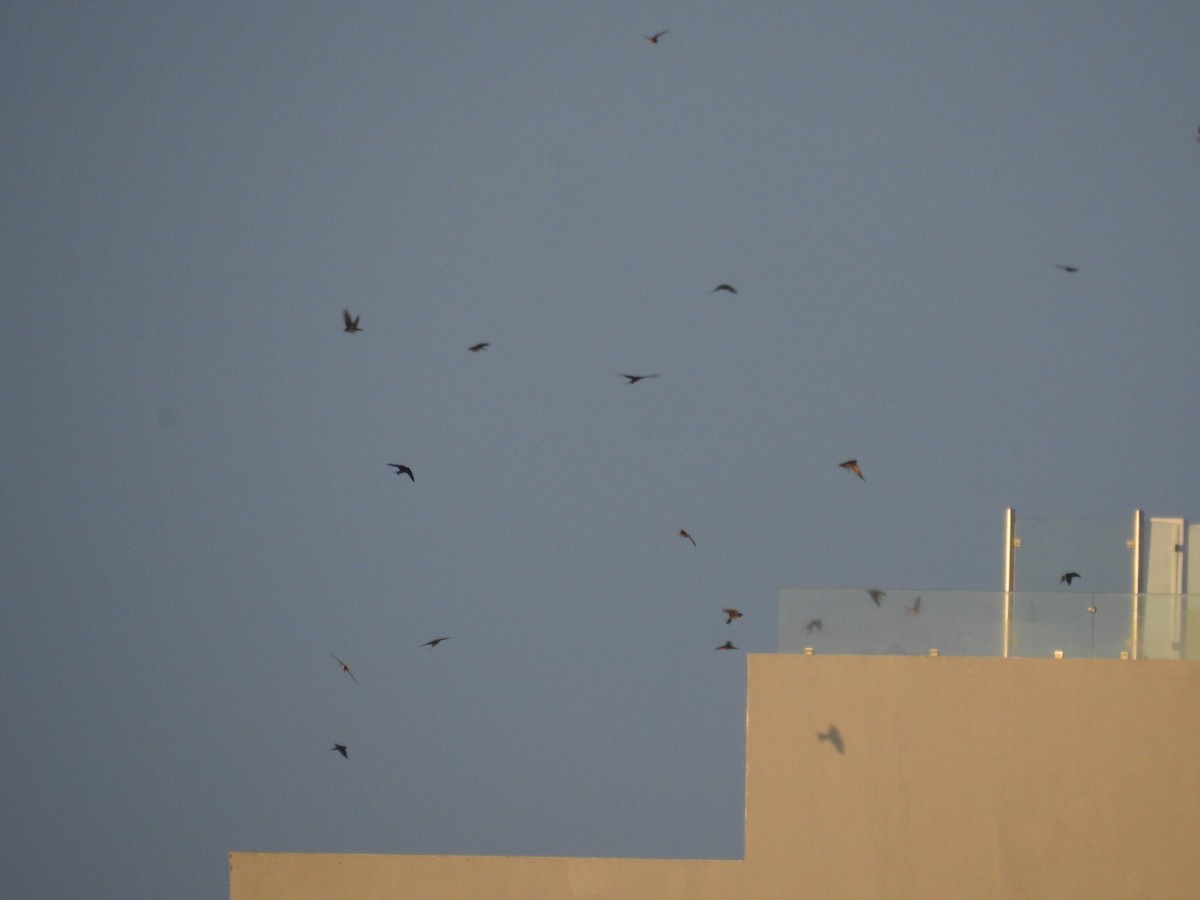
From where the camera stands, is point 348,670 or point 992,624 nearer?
point 992,624

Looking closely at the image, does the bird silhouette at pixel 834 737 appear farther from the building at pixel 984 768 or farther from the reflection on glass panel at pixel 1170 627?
the reflection on glass panel at pixel 1170 627

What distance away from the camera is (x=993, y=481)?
16.4 metres

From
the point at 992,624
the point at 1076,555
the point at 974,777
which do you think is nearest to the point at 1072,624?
the point at 992,624

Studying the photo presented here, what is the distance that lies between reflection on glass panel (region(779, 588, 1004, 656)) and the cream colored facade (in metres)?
0.07

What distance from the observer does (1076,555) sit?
8289 mm

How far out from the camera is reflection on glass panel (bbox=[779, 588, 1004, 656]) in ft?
25.9

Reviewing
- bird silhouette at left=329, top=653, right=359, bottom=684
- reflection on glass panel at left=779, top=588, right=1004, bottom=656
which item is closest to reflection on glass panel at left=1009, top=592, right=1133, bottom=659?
reflection on glass panel at left=779, top=588, right=1004, bottom=656

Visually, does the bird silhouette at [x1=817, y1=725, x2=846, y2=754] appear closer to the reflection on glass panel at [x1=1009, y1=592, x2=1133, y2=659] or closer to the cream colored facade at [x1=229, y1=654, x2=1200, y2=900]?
the cream colored facade at [x1=229, y1=654, x2=1200, y2=900]

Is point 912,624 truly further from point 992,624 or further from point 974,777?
point 974,777

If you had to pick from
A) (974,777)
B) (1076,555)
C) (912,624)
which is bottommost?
(974,777)

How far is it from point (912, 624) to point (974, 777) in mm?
838

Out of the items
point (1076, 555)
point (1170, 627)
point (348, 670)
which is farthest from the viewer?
point (348, 670)

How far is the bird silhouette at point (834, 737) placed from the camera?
7.88m

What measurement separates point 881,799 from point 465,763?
9.59 meters
